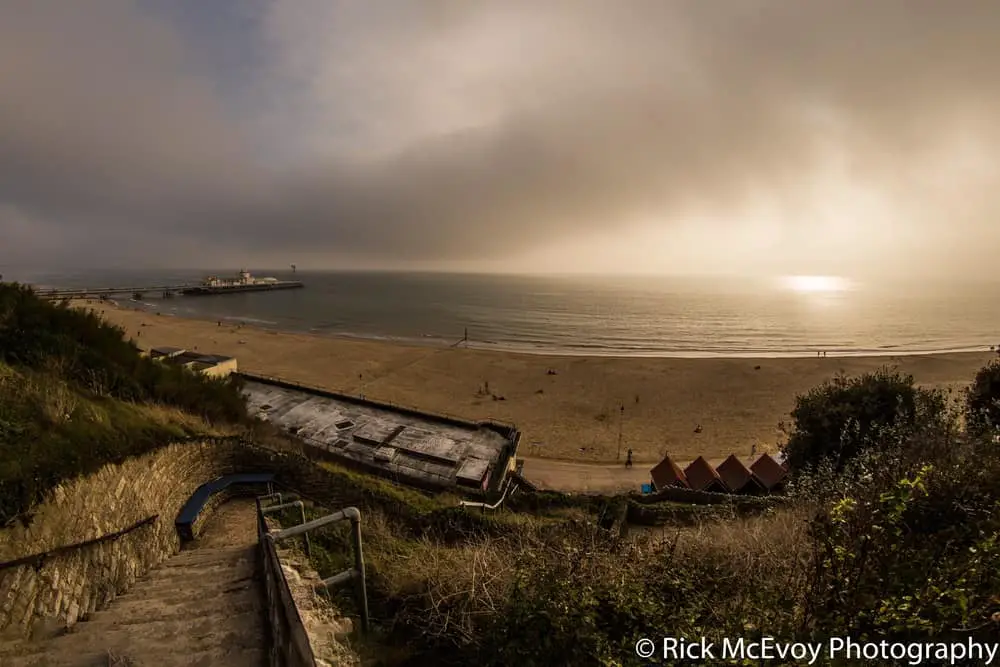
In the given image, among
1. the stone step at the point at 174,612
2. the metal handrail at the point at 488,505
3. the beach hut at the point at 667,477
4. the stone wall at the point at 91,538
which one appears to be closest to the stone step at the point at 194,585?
the stone step at the point at 174,612

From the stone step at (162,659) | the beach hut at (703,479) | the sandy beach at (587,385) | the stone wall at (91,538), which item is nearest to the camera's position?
the stone step at (162,659)

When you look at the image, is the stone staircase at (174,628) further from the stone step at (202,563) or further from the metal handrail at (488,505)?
the metal handrail at (488,505)

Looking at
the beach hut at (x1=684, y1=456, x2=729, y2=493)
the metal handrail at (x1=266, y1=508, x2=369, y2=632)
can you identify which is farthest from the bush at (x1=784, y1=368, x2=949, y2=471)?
the metal handrail at (x1=266, y1=508, x2=369, y2=632)

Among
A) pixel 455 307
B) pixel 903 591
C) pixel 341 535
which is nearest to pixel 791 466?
pixel 903 591

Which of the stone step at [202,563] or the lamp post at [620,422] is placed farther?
the lamp post at [620,422]

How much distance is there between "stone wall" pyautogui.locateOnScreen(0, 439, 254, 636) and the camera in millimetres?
4551

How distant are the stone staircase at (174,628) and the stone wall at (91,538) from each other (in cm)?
36

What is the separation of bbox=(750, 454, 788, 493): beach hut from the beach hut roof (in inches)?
16.5

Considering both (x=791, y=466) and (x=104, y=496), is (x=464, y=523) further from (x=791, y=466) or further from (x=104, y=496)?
(x=791, y=466)

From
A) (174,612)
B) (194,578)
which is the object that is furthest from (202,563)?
(174,612)

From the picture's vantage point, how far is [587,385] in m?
37.4

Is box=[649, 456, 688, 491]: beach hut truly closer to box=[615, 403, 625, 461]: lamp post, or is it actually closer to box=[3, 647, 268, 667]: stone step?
box=[615, 403, 625, 461]: lamp post

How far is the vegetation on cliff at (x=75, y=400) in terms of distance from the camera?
18.2 feet

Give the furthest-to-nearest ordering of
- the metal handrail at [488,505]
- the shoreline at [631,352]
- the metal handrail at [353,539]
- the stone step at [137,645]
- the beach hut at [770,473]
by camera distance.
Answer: the shoreline at [631,352]
the beach hut at [770,473]
the metal handrail at [488,505]
the stone step at [137,645]
the metal handrail at [353,539]
